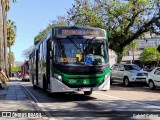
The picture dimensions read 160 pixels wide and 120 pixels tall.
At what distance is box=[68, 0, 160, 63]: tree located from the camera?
33.9 m

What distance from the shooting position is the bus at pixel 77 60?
53.3 feet

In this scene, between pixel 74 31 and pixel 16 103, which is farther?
pixel 74 31

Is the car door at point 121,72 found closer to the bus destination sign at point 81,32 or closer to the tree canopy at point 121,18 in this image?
the tree canopy at point 121,18

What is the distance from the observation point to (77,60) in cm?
1642

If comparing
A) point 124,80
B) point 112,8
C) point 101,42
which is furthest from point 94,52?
point 112,8

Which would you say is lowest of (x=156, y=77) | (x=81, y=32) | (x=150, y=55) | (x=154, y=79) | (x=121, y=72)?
(x=154, y=79)

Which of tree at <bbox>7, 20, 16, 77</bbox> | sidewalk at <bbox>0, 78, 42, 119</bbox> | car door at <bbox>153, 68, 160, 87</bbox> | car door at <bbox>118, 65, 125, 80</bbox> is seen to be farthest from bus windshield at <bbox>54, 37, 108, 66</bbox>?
→ tree at <bbox>7, 20, 16, 77</bbox>

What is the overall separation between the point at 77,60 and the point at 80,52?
39cm

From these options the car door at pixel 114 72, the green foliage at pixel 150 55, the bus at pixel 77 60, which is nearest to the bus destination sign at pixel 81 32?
the bus at pixel 77 60

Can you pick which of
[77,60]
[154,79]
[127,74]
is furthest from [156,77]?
[77,60]

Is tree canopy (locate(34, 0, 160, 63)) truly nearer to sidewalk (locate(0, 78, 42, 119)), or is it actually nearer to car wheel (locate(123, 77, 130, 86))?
car wheel (locate(123, 77, 130, 86))

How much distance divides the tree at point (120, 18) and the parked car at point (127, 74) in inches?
196

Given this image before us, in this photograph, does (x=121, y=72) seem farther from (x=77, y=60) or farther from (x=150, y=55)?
(x=150, y=55)

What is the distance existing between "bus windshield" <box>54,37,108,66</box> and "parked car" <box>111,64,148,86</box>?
443 inches
